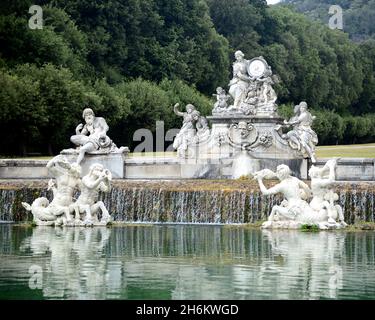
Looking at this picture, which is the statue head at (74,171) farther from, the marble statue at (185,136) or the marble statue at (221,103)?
the marble statue at (221,103)

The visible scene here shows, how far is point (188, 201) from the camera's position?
31.4 m

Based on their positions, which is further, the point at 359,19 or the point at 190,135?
the point at 359,19

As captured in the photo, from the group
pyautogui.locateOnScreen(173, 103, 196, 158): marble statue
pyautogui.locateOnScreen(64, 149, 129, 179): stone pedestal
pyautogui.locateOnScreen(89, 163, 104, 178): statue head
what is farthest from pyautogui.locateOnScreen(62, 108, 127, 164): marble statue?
pyautogui.locateOnScreen(89, 163, 104, 178): statue head

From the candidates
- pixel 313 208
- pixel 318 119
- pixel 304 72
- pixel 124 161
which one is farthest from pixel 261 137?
pixel 304 72

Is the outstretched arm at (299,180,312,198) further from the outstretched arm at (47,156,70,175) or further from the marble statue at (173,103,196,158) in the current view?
the marble statue at (173,103,196,158)

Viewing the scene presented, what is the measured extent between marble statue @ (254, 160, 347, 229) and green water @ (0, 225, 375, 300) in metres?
0.67

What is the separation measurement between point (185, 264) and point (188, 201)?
1162cm

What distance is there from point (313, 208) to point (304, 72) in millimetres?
68030

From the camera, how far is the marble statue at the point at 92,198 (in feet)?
92.1

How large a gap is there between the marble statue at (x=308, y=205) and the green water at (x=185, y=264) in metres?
0.67

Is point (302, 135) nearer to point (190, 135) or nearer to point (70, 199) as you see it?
point (190, 135)

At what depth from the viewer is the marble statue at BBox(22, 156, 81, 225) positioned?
2809cm

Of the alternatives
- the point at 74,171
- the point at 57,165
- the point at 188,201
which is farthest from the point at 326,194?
the point at 57,165

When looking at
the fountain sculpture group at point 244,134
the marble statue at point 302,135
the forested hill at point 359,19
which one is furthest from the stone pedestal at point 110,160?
the forested hill at point 359,19
